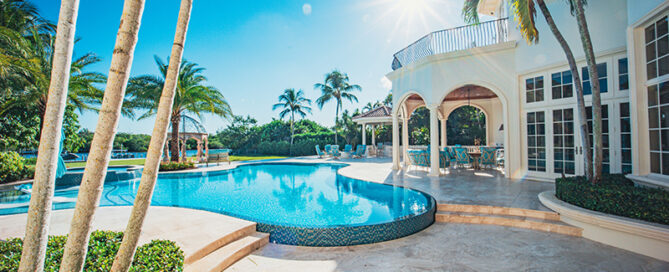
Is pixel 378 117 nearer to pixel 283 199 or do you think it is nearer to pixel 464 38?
pixel 464 38

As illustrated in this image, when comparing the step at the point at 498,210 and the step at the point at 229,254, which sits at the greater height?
the step at the point at 498,210

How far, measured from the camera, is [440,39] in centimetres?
1041

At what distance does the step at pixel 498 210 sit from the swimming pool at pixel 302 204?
1.38 ft

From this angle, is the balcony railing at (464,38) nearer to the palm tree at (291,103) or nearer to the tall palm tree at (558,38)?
the tall palm tree at (558,38)

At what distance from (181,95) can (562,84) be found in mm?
15902

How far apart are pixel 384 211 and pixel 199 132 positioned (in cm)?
1605

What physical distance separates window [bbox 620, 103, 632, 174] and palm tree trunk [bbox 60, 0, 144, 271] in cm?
1015

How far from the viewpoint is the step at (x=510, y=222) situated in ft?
16.3

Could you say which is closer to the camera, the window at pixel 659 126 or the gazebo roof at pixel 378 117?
the window at pixel 659 126

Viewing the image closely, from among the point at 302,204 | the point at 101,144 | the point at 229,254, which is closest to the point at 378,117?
the point at 302,204

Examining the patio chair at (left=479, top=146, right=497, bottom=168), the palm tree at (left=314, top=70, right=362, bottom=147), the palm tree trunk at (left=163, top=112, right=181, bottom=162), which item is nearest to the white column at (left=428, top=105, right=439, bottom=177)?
the patio chair at (left=479, top=146, right=497, bottom=168)

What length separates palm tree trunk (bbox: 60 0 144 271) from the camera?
5.41 ft

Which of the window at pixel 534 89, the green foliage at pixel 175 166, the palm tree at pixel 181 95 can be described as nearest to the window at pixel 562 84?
the window at pixel 534 89

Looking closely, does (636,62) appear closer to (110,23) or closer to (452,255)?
(452,255)
